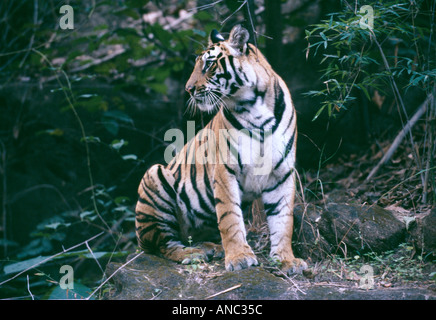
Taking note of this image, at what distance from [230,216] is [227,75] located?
1.06 metres

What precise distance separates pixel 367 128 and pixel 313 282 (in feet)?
8.98

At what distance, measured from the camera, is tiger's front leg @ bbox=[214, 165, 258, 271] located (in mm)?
3324

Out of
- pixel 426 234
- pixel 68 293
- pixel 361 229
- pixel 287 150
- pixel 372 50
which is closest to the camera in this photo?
pixel 426 234

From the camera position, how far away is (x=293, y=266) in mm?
3199

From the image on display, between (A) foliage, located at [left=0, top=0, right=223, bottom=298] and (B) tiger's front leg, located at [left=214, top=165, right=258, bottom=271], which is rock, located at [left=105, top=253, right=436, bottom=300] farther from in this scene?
(A) foliage, located at [left=0, top=0, right=223, bottom=298]

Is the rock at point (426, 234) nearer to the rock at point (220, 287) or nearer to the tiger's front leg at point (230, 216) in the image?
the rock at point (220, 287)

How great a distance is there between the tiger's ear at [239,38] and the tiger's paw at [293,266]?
1602mm

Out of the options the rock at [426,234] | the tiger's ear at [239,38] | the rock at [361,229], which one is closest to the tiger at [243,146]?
the tiger's ear at [239,38]

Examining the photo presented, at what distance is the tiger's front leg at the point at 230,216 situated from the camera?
10.9 ft

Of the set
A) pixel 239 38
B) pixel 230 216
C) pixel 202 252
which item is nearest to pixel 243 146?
pixel 230 216

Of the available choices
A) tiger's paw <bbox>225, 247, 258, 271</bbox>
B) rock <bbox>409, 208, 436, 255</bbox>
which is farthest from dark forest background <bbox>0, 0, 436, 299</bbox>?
tiger's paw <bbox>225, 247, 258, 271</bbox>

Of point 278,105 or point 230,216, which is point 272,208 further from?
point 278,105

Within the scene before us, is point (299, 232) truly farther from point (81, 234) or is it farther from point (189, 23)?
point (189, 23)

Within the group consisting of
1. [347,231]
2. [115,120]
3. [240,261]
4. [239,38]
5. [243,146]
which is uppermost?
[239,38]
